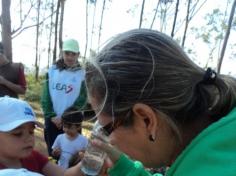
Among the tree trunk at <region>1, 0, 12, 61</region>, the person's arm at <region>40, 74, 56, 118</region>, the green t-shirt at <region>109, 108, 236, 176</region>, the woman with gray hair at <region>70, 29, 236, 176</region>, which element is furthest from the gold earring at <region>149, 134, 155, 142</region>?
the tree trunk at <region>1, 0, 12, 61</region>

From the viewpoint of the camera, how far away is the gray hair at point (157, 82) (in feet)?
3.17

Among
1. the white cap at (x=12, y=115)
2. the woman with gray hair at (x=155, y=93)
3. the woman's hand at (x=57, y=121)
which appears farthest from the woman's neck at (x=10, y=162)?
the woman's hand at (x=57, y=121)

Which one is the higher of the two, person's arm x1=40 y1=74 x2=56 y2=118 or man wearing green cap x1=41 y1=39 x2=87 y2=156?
man wearing green cap x1=41 y1=39 x2=87 y2=156

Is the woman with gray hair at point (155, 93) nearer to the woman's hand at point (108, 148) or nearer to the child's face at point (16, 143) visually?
the woman's hand at point (108, 148)

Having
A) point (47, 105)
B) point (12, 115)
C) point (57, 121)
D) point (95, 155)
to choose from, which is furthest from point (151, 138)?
point (47, 105)

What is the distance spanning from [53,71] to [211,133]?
134 inches

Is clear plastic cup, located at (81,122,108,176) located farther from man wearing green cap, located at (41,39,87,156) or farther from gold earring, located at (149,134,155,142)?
man wearing green cap, located at (41,39,87,156)

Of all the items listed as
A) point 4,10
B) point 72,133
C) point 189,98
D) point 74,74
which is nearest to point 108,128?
point 189,98

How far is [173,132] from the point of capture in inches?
39.1

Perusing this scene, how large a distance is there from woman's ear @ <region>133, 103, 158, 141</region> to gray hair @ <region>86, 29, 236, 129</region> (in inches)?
0.5

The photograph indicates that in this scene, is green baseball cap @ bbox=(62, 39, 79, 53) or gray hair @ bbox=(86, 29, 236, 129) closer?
gray hair @ bbox=(86, 29, 236, 129)

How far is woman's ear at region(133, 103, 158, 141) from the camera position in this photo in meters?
0.97

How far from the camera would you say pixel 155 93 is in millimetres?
968

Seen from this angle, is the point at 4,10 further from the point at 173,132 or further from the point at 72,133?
the point at 173,132
